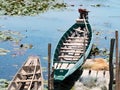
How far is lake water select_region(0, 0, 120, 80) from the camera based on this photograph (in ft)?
59.7

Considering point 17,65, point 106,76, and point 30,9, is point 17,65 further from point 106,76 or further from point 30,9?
point 30,9

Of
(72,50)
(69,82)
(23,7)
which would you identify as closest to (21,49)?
(72,50)

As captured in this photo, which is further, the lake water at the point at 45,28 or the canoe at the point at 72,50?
the lake water at the point at 45,28

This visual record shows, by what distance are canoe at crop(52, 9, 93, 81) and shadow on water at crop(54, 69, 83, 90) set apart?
496 millimetres

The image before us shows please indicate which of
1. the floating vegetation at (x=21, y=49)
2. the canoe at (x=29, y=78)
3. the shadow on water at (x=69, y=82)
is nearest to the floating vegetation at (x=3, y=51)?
the floating vegetation at (x=21, y=49)

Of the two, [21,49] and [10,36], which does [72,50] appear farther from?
[10,36]

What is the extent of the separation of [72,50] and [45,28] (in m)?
9.67

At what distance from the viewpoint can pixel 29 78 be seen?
13.9 metres

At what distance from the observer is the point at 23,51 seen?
19766mm

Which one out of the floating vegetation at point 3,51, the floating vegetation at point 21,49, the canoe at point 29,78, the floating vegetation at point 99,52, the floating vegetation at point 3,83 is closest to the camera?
the canoe at point 29,78

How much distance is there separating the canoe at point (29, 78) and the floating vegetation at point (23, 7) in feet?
56.3

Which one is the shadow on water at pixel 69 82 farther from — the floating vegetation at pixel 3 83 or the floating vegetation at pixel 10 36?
the floating vegetation at pixel 10 36

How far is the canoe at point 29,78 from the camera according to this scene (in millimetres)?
12500

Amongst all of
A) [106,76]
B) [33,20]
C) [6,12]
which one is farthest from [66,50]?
[6,12]
